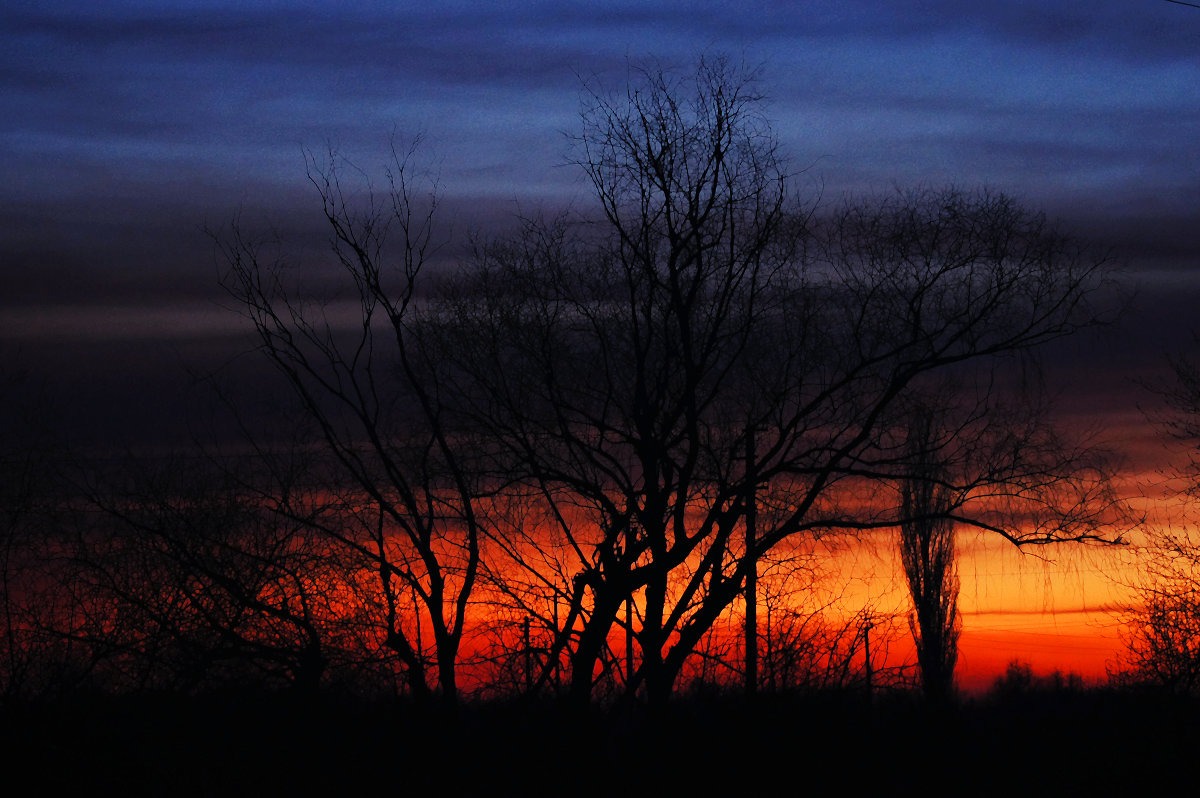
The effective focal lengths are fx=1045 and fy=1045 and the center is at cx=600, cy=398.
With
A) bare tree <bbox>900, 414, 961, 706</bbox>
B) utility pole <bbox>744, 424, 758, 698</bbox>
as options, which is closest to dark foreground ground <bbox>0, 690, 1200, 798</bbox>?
utility pole <bbox>744, 424, 758, 698</bbox>

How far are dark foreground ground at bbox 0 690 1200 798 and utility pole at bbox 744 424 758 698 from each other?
1.68 ft

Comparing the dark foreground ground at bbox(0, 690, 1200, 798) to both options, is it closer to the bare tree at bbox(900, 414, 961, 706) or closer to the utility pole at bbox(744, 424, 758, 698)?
the utility pole at bbox(744, 424, 758, 698)

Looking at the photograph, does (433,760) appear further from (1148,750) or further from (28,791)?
(1148,750)

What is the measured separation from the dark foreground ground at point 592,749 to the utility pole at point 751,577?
0.51 metres

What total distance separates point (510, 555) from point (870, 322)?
16.1ft

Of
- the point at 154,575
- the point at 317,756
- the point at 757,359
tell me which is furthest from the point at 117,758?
the point at 757,359

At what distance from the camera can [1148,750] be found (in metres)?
11.1

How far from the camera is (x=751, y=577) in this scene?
41.0ft

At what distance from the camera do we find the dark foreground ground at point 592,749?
10.1 meters

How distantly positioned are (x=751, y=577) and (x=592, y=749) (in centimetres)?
→ 281

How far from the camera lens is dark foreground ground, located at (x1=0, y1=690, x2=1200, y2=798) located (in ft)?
33.1

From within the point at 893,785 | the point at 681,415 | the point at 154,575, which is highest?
the point at 681,415

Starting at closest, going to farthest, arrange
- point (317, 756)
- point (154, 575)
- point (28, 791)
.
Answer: point (28, 791) → point (317, 756) → point (154, 575)

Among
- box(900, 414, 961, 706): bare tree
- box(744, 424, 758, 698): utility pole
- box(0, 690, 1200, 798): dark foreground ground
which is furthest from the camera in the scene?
box(900, 414, 961, 706): bare tree
